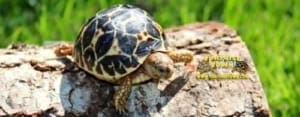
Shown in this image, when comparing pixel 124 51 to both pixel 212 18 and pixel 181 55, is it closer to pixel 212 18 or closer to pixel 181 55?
pixel 181 55

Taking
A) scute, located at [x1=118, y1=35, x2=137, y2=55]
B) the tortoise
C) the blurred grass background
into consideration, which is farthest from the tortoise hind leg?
the blurred grass background

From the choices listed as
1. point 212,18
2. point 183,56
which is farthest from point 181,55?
point 212,18

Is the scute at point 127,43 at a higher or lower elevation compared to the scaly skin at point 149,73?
higher

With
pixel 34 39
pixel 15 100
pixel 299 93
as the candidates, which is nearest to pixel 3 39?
pixel 34 39

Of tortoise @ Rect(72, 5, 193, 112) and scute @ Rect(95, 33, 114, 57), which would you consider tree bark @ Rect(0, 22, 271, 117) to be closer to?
tortoise @ Rect(72, 5, 193, 112)

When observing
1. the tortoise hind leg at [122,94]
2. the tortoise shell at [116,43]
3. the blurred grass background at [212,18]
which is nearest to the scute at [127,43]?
the tortoise shell at [116,43]

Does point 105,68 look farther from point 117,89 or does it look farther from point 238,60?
point 238,60

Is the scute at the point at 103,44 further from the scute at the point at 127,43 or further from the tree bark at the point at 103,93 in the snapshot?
the tree bark at the point at 103,93
